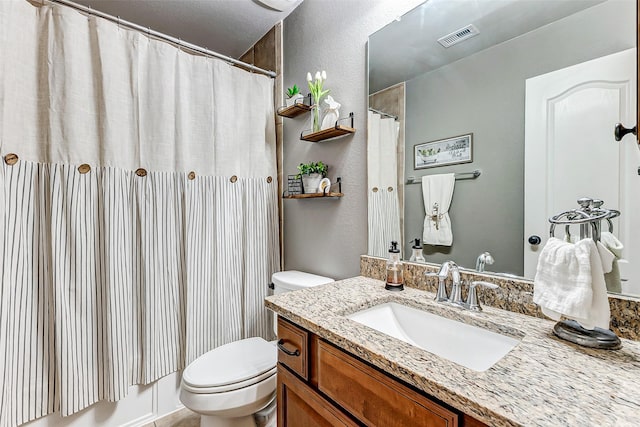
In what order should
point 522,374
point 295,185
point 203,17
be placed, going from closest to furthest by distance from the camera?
point 522,374
point 295,185
point 203,17

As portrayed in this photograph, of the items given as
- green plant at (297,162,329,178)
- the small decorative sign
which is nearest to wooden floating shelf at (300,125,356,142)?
green plant at (297,162,329,178)

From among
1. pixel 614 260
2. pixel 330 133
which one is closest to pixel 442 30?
pixel 330 133

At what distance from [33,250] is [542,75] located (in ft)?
6.98

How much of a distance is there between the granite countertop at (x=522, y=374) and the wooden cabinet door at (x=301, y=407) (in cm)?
20

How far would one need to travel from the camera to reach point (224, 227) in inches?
70.3

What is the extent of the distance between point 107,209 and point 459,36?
178cm

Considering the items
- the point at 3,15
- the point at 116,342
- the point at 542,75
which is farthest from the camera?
the point at 116,342

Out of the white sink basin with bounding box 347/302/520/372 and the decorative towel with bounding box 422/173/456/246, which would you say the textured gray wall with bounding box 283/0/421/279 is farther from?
the white sink basin with bounding box 347/302/520/372

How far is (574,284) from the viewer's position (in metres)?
0.67

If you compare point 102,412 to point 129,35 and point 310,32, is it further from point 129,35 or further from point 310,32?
point 310,32

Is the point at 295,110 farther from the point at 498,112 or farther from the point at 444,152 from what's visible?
the point at 498,112

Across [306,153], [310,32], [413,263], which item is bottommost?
[413,263]

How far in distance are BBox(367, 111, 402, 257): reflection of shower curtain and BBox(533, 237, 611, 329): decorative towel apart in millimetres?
595

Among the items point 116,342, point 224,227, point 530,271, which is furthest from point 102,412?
→ point 530,271
